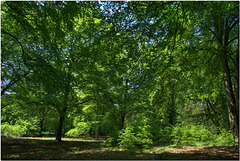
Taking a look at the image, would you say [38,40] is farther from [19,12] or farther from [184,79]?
[184,79]

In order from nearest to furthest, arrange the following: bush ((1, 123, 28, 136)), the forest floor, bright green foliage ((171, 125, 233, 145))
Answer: the forest floor, bright green foliage ((171, 125, 233, 145)), bush ((1, 123, 28, 136))

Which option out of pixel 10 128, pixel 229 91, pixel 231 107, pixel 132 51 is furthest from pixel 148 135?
pixel 10 128

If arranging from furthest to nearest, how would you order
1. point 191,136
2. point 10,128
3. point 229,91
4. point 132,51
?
point 10,128, point 191,136, point 229,91, point 132,51

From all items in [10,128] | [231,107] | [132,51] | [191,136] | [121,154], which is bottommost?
[121,154]

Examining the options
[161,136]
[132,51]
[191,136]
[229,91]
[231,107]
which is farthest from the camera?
[161,136]

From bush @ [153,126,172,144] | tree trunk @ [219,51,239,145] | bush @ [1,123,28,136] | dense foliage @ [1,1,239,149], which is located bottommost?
bush @ [153,126,172,144]

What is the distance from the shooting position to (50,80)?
18.3 feet

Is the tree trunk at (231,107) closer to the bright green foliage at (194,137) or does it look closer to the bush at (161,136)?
the bright green foliage at (194,137)

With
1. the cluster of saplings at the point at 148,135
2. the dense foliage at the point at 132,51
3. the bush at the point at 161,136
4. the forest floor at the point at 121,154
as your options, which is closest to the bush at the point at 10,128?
the cluster of saplings at the point at 148,135

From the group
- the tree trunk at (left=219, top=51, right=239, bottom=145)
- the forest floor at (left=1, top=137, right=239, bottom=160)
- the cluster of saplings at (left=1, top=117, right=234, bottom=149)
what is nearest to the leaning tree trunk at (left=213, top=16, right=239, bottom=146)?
the tree trunk at (left=219, top=51, right=239, bottom=145)

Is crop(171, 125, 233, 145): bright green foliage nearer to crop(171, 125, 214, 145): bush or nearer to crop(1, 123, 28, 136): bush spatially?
crop(171, 125, 214, 145): bush

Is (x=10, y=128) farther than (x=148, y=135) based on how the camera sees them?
Yes

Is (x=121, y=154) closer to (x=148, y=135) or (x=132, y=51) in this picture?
(x=148, y=135)

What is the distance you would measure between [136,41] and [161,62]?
191 cm
